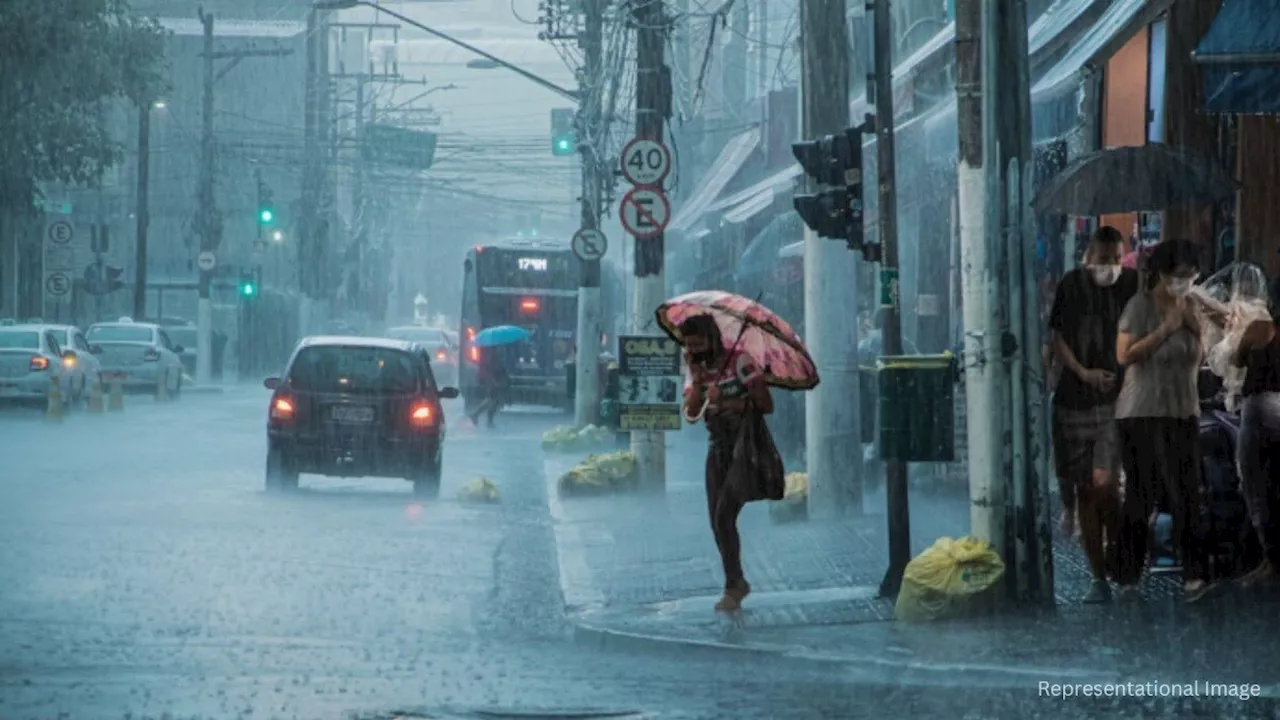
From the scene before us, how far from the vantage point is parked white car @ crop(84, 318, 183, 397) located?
49375mm

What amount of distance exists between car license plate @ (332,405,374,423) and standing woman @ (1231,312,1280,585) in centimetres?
1233

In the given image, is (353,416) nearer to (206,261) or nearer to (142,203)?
(142,203)

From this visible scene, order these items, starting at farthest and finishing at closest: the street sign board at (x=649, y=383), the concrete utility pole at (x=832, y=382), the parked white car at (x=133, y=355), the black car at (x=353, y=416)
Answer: the parked white car at (x=133, y=355)
the black car at (x=353, y=416)
the street sign board at (x=649, y=383)
the concrete utility pole at (x=832, y=382)

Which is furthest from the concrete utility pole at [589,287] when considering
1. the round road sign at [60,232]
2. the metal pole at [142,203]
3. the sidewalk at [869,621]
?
the metal pole at [142,203]

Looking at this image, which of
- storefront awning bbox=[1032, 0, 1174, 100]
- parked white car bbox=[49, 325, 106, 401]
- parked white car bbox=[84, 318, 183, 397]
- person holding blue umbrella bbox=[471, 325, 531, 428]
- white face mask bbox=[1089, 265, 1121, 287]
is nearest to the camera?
white face mask bbox=[1089, 265, 1121, 287]

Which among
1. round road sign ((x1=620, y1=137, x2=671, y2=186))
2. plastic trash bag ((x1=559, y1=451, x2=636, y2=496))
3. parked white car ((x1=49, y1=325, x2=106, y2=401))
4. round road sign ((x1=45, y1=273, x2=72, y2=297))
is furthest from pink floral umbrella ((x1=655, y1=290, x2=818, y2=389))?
round road sign ((x1=45, y1=273, x2=72, y2=297))

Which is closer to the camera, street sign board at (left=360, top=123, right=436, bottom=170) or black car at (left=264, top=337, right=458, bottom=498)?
black car at (left=264, top=337, right=458, bottom=498)

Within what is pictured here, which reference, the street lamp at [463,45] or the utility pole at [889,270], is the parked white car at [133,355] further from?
the utility pole at [889,270]

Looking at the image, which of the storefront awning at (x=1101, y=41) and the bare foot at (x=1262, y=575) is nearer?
the bare foot at (x=1262, y=575)

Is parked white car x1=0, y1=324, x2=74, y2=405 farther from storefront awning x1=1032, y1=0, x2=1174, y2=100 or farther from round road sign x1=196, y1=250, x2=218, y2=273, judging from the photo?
→ storefront awning x1=1032, y1=0, x2=1174, y2=100

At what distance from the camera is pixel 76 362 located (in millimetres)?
42281

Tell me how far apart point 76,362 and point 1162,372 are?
106ft

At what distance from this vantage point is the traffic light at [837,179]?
14.1 metres

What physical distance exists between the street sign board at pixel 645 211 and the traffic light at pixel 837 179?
26.6 ft
